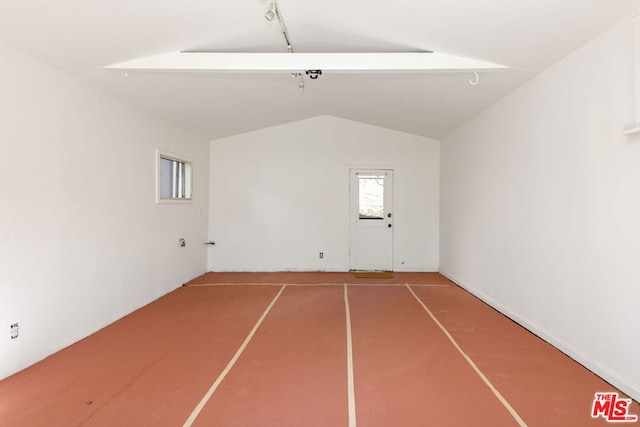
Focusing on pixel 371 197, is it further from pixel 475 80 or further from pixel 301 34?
pixel 301 34

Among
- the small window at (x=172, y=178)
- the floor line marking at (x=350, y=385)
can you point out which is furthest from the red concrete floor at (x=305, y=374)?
the small window at (x=172, y=178)

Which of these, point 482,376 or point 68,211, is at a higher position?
point 68,211

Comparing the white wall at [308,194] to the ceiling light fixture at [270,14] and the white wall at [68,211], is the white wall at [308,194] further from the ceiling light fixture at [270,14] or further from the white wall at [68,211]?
the ceiling light fixture at [270,14]

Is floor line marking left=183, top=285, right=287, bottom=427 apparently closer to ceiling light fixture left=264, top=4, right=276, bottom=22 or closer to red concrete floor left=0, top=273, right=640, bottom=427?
red concrete floor left=0, top=273, right=640, bottom=427

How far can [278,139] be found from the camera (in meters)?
6.52

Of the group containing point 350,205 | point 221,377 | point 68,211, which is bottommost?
point 221,377

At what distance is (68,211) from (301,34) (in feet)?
9.38

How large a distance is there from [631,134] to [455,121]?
307cm

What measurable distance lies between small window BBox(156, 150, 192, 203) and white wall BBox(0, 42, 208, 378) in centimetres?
19

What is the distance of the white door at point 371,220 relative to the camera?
651cm

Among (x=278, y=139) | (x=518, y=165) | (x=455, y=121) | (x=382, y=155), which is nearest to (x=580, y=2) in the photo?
(x=518, y=165)

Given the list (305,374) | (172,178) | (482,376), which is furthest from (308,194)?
(482,376)

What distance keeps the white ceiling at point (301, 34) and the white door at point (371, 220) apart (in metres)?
2.41

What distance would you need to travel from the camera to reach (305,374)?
2531 mm
